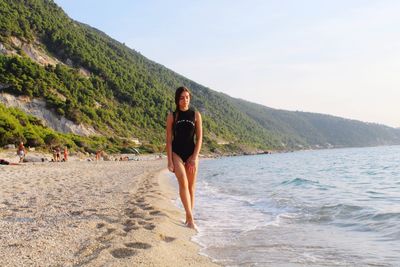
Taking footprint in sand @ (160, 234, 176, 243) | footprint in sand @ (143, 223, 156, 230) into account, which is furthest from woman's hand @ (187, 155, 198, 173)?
footprint in sand @ (160, 234, 176, 243)

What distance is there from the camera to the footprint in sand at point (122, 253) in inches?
171

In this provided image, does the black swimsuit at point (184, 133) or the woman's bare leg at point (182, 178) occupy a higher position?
the black swimsuit at point (184, 133)

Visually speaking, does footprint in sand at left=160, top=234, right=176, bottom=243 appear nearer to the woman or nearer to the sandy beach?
the sandy beach

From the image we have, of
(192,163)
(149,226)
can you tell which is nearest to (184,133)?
(192,163)

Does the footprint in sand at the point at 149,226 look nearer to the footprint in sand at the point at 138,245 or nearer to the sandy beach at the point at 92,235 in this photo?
the sandy beach at the point at 92,235

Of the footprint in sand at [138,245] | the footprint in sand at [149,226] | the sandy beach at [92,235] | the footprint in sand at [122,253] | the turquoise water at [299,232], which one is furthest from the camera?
the footprint in sand at [149,226]

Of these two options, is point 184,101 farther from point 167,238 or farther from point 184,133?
point 167,238

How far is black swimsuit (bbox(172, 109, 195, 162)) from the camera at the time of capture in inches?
264

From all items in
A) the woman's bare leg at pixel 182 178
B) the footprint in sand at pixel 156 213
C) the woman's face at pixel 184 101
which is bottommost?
the footprint in sand at pixel 156 213

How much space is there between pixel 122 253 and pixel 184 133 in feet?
8.83

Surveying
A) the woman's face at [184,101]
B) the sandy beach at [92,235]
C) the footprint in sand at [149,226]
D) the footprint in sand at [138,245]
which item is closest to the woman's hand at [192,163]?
the woman's face at [184,101]

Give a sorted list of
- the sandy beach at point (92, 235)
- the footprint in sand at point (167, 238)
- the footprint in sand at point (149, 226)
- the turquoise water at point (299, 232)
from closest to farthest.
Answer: the sandy beach at point (92, 235)
the turquoise water at point (299, 232)
the footprint in sand at point (167, 238)
the footprint in sand at point (149, 226)

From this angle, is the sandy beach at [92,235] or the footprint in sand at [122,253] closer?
the sandy beach at [92,235]

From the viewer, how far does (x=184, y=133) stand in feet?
22.0
